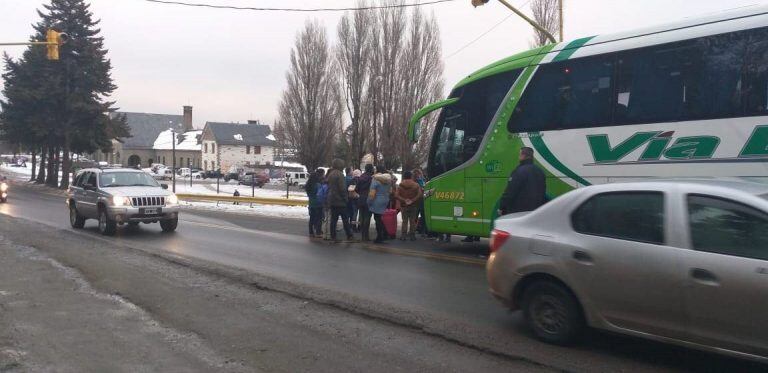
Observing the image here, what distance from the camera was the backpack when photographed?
1446 cm

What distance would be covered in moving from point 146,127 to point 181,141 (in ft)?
21.8

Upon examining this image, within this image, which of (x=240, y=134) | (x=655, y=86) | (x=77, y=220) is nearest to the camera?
(x=655, y=86)

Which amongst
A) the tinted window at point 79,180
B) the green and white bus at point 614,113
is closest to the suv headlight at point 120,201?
the tinted window at point 79,180

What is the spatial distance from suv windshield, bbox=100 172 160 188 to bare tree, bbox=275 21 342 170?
91.8 feet

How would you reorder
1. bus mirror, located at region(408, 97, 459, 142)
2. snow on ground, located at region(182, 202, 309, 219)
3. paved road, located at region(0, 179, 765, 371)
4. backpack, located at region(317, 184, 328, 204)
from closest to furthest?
1. paved road, located at region(0, 179, 765, 371)
2. bus mirror, located at region(408, 97, 459, 142)
3. backpack, located at region(317, 184, 328, 204)
4. snow on ground, located at region(182, 202, 309, 219)

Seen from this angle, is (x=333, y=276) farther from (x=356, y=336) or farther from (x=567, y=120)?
(x=567, y=120)

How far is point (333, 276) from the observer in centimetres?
934

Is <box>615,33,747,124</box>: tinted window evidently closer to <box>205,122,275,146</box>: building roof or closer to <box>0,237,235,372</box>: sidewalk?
<box>0,237,235,372</box>: sidewalk

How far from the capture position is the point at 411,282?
8820 millimetres

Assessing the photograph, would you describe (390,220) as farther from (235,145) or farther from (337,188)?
(235,145)

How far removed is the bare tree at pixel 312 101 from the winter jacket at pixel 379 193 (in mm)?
30909

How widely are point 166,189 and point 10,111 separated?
38.9 meters

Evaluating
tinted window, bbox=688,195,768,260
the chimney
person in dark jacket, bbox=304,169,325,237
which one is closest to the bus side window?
tinted window, bbox=688,195,768,260

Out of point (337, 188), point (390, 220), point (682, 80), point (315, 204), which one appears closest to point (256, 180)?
point (315, 204)
